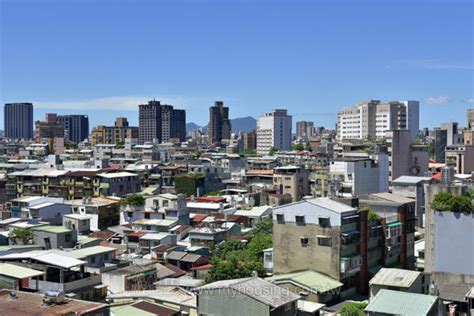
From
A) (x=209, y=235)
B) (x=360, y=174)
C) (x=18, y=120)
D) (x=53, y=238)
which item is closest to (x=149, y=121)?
(x=18, y=120)

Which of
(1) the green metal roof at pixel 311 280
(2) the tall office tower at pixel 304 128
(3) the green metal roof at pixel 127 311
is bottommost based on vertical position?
(1) the green metal roof at pixel 311 280

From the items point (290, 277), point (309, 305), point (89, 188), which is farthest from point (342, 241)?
point (89, 188)

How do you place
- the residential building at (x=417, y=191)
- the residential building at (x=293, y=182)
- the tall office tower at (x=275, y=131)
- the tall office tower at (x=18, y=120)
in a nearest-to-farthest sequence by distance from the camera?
the residential building at (x=417, y=191), the residential building at (x=293, y=182), the tall office tower at (x=275, y=131), the tall office tower at (x=18, y=120)

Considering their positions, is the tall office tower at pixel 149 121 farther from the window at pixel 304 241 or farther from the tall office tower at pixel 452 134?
the window at pixel 304 241

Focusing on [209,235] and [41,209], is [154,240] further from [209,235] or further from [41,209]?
[41,209]

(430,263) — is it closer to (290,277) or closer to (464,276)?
(464,276)

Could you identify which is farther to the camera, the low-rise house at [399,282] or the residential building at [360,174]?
the residential building at [360,174]

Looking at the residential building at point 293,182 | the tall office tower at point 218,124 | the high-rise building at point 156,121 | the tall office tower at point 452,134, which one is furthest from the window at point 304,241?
the tall office tower at point 218,124
